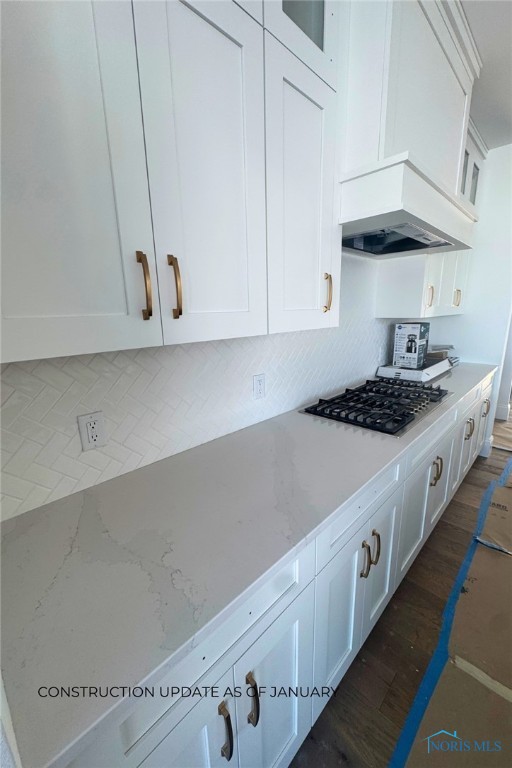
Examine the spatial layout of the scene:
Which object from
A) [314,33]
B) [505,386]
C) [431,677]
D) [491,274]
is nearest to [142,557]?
[431,677]

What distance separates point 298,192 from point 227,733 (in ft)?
4.88

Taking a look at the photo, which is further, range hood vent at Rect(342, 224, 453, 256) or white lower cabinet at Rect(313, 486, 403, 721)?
range hood vent at Rect(342, 224, 453, 256)

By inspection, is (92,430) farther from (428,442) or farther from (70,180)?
(428,442)

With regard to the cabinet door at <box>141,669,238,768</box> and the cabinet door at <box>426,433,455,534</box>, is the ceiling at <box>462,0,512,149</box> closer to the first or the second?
the cabinet door at <box>426,433,455,534</box>

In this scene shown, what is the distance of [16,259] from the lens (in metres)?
0.56

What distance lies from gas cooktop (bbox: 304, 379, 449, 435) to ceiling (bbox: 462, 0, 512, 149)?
1931mm

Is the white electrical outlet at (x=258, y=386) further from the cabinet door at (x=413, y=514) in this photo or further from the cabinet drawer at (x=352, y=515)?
the cabinet door at (x=413, y=514)

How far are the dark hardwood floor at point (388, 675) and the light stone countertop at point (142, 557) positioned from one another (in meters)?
0.93

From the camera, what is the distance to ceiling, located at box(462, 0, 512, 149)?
5.18 feet

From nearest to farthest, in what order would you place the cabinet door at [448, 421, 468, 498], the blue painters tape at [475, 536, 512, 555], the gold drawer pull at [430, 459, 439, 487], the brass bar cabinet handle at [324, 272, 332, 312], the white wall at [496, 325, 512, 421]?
the brass bar cabinet handle at [324, 272, 332, 312], the gold drawer pull at [430, 459, 439, 487], the blue painters tape at [475, 536, 512, 555], the cabinet door at [448, 421, 468, 498], the white wall at [496, 325, 512, 421]

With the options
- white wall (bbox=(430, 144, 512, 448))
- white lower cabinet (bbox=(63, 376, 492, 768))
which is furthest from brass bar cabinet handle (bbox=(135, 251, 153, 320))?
white wall (bbox=(430, 144, 512, 448))

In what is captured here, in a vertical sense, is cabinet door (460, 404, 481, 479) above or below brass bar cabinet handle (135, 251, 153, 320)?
below

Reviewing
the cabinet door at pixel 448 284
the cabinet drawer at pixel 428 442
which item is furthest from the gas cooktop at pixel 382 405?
the cabinet door at pixel 448 284

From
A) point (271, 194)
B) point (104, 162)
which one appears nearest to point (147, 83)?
point (104, 162)
